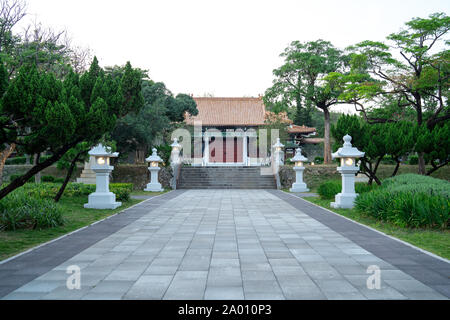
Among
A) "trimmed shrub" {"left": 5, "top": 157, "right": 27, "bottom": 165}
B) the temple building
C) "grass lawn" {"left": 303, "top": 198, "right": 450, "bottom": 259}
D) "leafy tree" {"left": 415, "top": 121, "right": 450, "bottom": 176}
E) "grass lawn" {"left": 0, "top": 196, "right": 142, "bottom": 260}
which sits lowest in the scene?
"grass lawn" {"left": 303, "top": 198, "right": 450, "bottom": 259}

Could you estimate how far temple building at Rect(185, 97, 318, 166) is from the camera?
1172 inches

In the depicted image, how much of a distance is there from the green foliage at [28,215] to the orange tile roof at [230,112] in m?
22.1

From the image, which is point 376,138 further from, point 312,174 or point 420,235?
point 312,174

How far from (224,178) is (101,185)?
1221 cm

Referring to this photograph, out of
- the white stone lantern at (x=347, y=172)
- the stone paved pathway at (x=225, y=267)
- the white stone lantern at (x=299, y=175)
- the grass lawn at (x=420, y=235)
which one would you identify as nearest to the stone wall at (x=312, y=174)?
the white stone lantern at (x=299, y=175)

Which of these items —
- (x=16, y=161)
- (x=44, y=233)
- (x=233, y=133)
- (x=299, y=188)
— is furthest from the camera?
(x=233, y=133)

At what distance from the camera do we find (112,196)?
11.4 metres

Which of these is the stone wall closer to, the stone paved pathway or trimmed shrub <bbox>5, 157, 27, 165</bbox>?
the stone paved pathway

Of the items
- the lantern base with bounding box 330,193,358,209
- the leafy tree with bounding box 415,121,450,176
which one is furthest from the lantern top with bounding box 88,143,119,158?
the leafy tree with bounding box 415,121,450,176

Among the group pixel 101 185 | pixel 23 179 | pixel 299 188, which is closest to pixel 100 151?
pixel 101 185

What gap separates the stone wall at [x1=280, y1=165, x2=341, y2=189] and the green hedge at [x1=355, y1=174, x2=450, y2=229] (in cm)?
1153

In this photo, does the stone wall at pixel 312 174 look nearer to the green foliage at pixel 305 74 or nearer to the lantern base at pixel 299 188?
the lantern base at pixel 299 188

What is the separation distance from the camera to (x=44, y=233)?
7.15 metres
